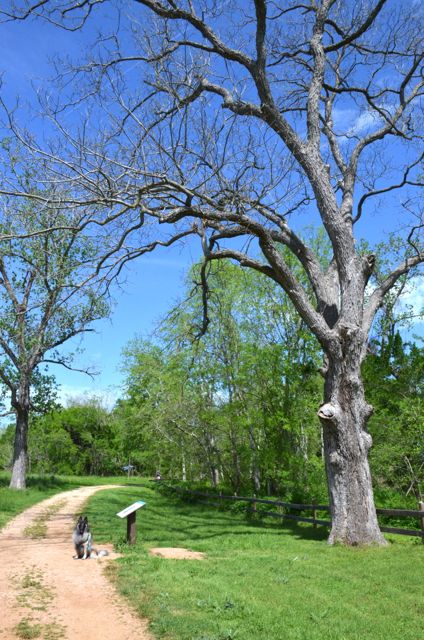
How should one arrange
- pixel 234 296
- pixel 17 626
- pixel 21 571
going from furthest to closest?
pixel 234 296, pixel 21 571, pixel 17 626

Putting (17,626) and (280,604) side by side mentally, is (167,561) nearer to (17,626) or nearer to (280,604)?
(280,604)

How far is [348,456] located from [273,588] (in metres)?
3.96

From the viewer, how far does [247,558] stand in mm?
9031

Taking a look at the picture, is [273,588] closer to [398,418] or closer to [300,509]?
[300,509]

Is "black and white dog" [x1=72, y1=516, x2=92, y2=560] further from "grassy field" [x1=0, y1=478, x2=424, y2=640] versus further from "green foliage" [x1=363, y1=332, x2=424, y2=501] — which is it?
"green foliage" [x1=363, y1=332, x2=424, y2=501]

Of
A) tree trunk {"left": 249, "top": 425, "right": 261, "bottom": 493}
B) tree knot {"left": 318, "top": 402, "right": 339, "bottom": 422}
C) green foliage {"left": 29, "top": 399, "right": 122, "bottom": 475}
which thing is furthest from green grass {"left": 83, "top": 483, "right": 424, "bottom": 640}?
green foliage {"left": 29, "top": 399, "right": 122, "bottom": 475}

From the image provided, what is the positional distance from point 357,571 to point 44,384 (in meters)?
18.3

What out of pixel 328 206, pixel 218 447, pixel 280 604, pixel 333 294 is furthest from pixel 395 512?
pixel 218 447

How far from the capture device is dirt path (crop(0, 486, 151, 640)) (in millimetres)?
5145

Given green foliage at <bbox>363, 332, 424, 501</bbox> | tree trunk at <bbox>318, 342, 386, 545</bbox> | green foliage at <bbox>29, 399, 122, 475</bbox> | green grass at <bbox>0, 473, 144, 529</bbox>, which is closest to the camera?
tree trunk at <bbox>318, 342, 386, 545</bbox>

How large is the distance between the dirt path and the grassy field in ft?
0.86

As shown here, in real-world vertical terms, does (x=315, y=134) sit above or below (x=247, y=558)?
above

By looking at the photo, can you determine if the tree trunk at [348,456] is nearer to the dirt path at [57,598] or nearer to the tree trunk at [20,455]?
the dirt path at [57,598]

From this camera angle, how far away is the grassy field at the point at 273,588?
517cm
